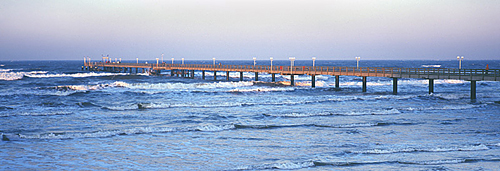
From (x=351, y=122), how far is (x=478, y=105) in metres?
13.8

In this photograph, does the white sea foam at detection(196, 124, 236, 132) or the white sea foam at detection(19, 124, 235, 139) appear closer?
the white sea foam at detection(19, 124, 235, 139)

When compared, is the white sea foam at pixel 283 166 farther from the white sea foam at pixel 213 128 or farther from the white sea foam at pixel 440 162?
the white sea foam at pixel 213 128

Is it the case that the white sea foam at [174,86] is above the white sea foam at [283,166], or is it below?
above

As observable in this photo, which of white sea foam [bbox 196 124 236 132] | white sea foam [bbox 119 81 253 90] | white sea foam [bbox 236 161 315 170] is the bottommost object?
white sea foam [bbox 236 161 315 170]

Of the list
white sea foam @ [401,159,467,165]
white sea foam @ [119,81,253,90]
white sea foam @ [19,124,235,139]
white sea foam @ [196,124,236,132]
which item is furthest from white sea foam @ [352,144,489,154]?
white sea foam @ [119,81,253,90]

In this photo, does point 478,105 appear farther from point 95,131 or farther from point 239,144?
point 95,131

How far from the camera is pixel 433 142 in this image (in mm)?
18859

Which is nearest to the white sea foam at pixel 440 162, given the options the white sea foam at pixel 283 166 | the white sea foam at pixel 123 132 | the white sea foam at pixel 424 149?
the white sea foam at pixel 424 149

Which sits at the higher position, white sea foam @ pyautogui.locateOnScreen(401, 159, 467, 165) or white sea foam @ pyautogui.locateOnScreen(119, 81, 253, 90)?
white sea foam @ pyautogui.locateOnScreen(119, 81, 253, 90)

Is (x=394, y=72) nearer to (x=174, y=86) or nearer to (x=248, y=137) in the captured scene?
(x=174, y=86)

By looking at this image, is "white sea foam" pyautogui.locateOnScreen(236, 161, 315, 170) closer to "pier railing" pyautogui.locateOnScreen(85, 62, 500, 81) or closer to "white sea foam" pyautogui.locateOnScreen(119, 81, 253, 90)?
"pier railing" pyautogui.locateOnScreen(85, 62, 500, 81)

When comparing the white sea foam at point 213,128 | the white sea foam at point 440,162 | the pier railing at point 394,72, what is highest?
the pier railing at point 394,72

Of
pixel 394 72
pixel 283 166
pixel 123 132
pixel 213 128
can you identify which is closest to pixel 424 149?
pixel 283 166

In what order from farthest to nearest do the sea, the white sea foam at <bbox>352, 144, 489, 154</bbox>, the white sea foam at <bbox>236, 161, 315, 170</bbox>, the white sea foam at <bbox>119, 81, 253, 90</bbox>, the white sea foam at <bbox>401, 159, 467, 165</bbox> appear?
the white sea foam at <bbox>119, 81, 253, 90</bbox> < the white sea foam at <bbox>352, 144, 489, 154</bbox> < the sea < the white sea foam at <bbox>401, 159, 467, 165</bbox> < the white sea foam at <bbox>236, 161, 315, 170</bbox>
